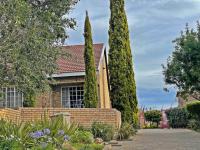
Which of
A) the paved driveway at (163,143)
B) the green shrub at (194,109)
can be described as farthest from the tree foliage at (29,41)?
the green shrub at (194,109)

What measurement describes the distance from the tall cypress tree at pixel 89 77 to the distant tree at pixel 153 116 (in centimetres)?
1659

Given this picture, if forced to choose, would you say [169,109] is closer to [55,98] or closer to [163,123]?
[163,123]

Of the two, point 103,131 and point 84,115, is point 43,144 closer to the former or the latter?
point 103,131

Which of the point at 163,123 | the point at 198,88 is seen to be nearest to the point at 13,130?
the point at 198,88

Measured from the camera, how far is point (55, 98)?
3019cm

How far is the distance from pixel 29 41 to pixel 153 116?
32756 mm

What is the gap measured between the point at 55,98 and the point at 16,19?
19.5 metres

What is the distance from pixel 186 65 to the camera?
102 ft

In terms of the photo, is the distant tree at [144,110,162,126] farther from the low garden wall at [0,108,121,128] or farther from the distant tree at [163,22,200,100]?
the low garden wall at [0,108,121,128]

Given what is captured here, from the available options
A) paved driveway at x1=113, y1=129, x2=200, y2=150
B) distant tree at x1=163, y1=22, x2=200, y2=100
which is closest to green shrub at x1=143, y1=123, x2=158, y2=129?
distant tree at x1=163, y1=22, x2=200, y2=100

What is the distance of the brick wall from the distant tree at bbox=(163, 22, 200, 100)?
1418 centimetres

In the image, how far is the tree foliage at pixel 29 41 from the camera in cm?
1114

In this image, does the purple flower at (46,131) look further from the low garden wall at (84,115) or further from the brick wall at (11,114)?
the low garden wall at (84,115)

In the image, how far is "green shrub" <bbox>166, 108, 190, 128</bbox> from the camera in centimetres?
3925
